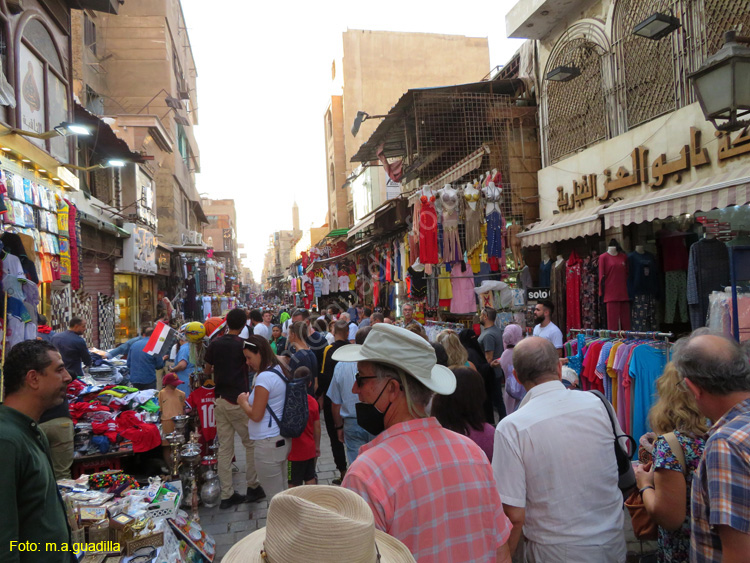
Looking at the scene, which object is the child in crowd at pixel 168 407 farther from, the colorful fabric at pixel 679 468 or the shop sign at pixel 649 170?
the shop sign at pixel 649 170

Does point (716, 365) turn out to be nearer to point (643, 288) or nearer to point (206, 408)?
point (206, 408)

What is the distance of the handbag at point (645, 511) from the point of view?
2201mm

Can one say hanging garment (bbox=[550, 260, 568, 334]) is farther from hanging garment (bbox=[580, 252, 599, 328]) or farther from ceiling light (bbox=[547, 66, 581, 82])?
ceiling light (bbox=[547, 66, 581, 82])

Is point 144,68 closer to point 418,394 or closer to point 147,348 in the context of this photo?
point 147,348

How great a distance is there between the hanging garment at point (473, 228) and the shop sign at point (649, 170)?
2.54m

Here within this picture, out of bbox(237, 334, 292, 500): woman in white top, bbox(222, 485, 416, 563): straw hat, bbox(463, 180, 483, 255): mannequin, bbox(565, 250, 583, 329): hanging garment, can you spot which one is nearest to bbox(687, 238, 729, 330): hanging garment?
bbox(565, 250, 583, 329): hanging garment

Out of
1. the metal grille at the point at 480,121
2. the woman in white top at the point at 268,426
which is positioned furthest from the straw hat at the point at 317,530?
the metal grille at the point at 480,121

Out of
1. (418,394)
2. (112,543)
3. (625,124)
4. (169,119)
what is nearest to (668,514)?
(418,394)

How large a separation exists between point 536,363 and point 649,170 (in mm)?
6783

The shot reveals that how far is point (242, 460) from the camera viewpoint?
7.17 meters

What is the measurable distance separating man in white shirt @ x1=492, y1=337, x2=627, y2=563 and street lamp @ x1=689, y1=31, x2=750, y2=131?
3815mm

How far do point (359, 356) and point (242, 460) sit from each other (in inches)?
235

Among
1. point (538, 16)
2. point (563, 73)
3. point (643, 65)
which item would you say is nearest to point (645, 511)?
point (643, 65)

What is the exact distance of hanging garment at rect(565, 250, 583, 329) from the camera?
8117mm
